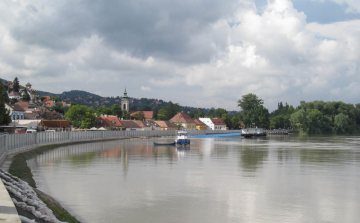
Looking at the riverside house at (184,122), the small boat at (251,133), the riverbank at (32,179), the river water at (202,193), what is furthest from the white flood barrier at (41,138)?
the riverside house at (184,122)

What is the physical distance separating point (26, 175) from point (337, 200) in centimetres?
1656

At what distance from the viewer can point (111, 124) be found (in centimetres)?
12181

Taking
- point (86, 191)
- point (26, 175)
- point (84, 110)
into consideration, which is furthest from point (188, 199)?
point (84, 110)

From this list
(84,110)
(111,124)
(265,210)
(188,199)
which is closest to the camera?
(265,210)

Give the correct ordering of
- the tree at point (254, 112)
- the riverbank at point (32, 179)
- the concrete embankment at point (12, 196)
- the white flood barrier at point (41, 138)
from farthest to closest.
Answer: the tree at point (254, 112)
the white flood barrier at point (41, 138)
the riverbank at point (32, 179)
the concrete embankment at point (12, 196)

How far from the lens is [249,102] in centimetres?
18450

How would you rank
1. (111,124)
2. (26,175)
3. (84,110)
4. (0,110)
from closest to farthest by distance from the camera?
(26,175) → (0,110) → (84,110) → (111,124)

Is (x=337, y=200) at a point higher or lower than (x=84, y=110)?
lower

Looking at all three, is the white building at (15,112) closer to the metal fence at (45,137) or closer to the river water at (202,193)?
the metal fence at (45,137)

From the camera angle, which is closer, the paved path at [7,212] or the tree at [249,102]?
the paved path at [7,212]

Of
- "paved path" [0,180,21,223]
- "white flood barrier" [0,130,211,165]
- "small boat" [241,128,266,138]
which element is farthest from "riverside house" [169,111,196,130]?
"paved path" [0,180,21,223]

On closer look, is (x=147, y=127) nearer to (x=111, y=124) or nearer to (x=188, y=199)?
(x=111, y=124)

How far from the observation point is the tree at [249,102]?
184250 mm

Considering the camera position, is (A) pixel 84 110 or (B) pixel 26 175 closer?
(B) pixel 26 175
